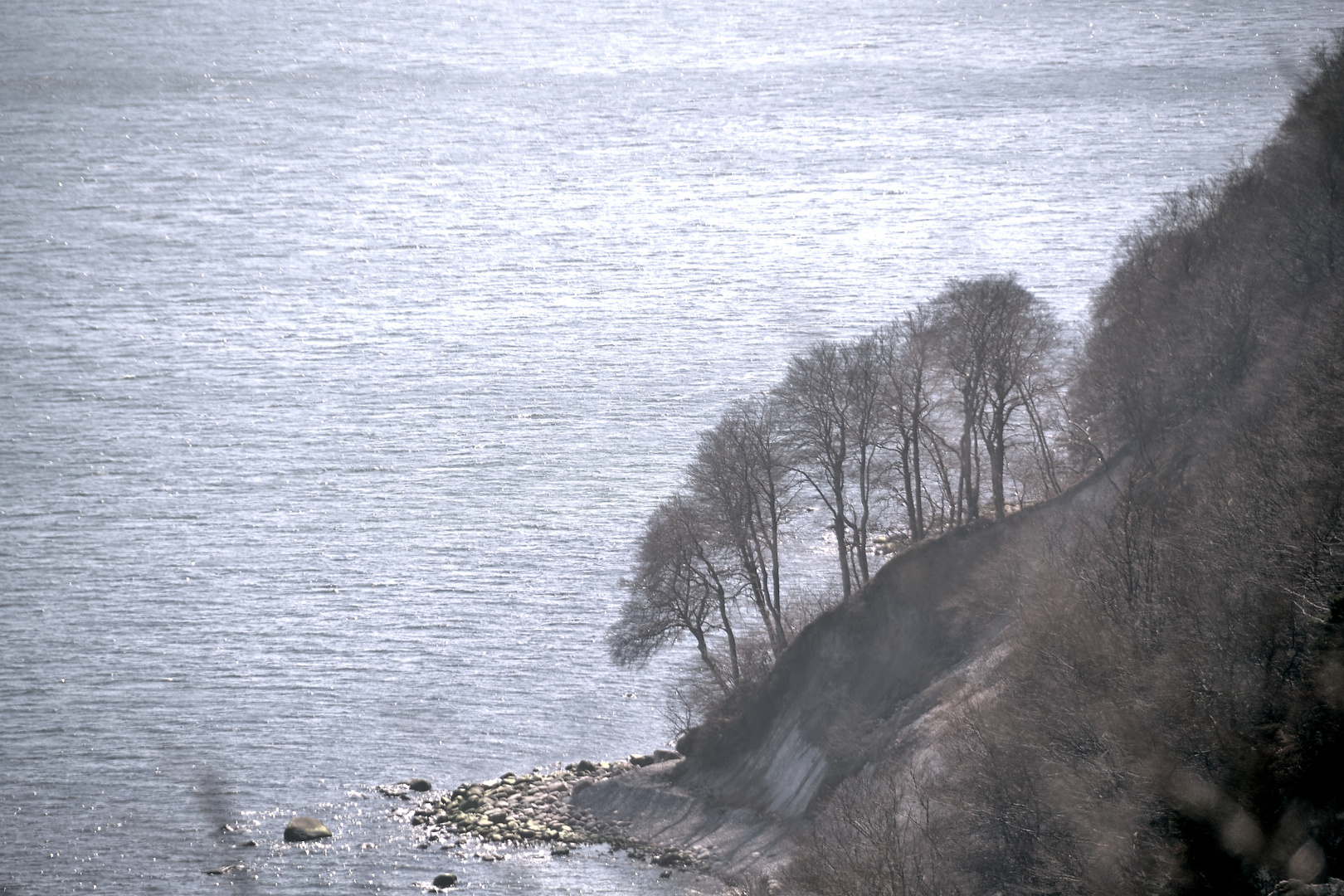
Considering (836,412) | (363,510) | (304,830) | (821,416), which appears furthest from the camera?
(363,510)

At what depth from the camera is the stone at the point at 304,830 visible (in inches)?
2552

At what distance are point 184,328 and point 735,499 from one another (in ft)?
454

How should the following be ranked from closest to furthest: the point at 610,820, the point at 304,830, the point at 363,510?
the point at 610,820
the point at 304,830
the point at 363,510

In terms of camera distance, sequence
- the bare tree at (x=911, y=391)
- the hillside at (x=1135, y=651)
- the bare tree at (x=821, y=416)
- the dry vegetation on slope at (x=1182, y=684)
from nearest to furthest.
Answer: the dry vegetation on slope at (x=1182, y=684)
the hillside at (x=1135, y=651)
the bare tree at (x=911, y=391)
the bare tree at (x=821, y=416)

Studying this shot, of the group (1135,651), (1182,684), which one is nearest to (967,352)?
(1135,651)

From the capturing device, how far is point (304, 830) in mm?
65125

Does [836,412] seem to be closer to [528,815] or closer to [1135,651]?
[528,815]

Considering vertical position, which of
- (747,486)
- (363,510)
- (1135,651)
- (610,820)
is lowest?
(610,820)

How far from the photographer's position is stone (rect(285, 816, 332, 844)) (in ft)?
213

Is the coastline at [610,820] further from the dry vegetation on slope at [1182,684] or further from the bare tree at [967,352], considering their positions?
the bare tree at [967,352]

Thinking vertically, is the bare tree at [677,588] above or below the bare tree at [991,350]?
below

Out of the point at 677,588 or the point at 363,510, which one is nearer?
the point at 677,588

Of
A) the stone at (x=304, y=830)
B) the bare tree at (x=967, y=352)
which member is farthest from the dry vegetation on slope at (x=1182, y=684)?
the stone at (x=304, y=830)

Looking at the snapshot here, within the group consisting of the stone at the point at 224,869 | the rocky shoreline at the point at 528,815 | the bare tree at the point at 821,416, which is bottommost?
the stone at the point at 224,869
